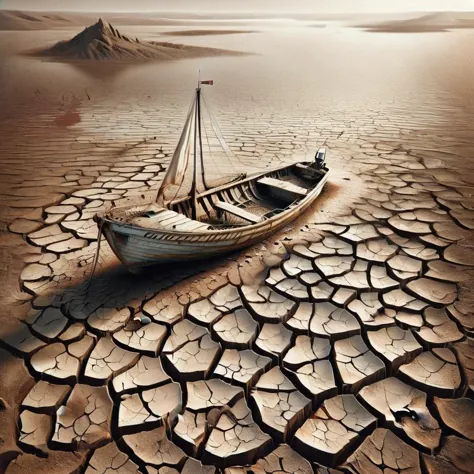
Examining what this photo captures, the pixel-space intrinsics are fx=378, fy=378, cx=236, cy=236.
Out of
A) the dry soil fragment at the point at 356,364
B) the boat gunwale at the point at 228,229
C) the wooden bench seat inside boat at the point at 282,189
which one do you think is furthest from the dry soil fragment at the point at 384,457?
the wooden bench seat inside boat at the point at 282,189

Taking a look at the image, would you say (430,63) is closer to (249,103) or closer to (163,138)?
(249,103)

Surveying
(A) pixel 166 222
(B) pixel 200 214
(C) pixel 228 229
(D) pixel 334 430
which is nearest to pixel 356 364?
(D) pixel 334 430

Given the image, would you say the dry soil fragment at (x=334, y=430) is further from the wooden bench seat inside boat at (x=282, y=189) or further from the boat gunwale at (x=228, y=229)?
the wooden bench seat inside boat at (x=282, y=189)

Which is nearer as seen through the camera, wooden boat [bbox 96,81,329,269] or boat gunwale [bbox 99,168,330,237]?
boat gunwale [bbox 99,168,330,237]

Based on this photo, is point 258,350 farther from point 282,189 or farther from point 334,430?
point 282,189

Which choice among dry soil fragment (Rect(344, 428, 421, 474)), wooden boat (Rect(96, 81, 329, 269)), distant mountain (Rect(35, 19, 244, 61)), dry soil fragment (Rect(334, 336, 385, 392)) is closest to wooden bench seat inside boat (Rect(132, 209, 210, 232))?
wooden boat (Rect(96, 81, 329, 269))

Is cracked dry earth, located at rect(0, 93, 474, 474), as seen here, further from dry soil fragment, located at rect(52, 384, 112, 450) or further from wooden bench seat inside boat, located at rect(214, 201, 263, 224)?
wooden bench seat inside boat, located at rect(214, 201, 263, 224)
